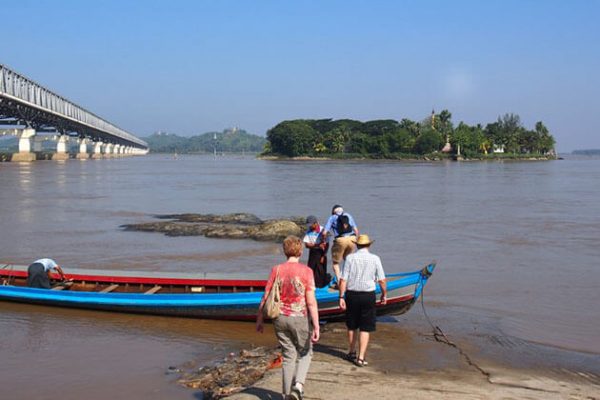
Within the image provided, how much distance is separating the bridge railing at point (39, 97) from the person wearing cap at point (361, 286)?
8237cm

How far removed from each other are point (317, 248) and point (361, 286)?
249 cm

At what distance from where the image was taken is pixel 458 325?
10.9m

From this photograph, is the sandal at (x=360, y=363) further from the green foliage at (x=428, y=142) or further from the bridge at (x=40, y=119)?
the green foliage at (x=428, y=142)

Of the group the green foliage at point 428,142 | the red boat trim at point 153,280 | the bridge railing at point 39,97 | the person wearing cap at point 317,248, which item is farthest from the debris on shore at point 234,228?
the green foliage at point 428,142

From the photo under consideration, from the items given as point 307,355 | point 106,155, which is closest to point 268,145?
point 106,155

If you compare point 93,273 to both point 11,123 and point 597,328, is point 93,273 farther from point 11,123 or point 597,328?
point 11,123

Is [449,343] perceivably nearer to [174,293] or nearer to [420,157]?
[174,293]

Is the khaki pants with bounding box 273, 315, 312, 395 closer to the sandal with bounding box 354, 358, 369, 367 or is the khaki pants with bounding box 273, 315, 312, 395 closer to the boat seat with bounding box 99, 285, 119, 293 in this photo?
the sandal with bounding box 354, 358, 369, 367

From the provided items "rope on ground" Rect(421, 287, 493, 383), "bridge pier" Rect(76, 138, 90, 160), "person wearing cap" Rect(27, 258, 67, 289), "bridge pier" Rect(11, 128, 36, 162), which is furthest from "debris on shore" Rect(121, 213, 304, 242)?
"bridge pier" Rect(76, 138, 90, 160)

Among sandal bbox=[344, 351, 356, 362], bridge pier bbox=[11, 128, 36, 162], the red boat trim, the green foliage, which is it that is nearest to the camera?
sandal bbox=[344, 351, 356, 362]

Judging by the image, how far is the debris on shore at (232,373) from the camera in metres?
7.06

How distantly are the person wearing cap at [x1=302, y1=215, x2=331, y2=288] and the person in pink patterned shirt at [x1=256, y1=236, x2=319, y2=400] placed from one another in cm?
362

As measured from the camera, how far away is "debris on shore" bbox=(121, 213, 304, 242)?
21469 mm

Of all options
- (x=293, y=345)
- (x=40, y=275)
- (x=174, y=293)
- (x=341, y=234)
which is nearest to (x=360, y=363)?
(x=293, y=345)
